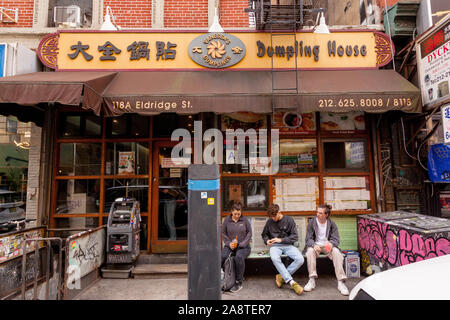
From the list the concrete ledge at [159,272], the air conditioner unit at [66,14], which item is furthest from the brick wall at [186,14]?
the concrete ledge at [159,272]

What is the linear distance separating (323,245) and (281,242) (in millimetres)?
788

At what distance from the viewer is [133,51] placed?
5.88 metres

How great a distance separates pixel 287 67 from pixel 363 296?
16.0ft

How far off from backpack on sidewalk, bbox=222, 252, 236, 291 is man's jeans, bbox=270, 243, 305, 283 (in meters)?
0.75

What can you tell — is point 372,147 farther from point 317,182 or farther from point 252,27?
point 252,27

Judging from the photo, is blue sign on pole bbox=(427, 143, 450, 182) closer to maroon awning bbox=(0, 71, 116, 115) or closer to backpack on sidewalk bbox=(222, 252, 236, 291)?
backpack on sidewalk bbox=(222, 252, 236, 291)

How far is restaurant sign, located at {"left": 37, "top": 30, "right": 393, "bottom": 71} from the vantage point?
585 cm

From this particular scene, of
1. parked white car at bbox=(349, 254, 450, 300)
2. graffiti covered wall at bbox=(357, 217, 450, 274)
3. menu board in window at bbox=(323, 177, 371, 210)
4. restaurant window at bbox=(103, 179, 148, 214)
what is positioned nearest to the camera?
parked white car at bbox=(349, 254, 450, 300)

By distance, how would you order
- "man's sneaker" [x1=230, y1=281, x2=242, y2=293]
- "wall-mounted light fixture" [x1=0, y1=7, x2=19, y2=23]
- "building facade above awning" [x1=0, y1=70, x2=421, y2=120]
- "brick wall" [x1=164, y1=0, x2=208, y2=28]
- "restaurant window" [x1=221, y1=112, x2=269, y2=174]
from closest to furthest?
1. "building facade above awning" [x1=0, y1=70, x2=421, y2=120]
2. "man's sneaker" [x1=230, y1=281, x2=242, y2=293]
3. "restaurant window" [x1=221, y1=112, x2=269, y2=174]
4. "wall-mounted light fixture" [x1=0, y1=7, x2=19, y2=23]
5. "brick wall" [x1=164, y1=0, x2=208, y2=28]

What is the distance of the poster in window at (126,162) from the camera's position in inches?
239

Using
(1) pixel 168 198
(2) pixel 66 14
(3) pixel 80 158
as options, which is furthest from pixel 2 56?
(1) pixel 168 198

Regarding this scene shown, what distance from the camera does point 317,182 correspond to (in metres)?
5.86

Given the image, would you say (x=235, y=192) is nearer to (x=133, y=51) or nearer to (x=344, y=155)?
(x=344, y=155)

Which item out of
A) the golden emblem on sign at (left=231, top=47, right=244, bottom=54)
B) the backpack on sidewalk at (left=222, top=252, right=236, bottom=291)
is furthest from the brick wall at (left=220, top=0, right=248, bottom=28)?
the backpack on sidewalk at (left=222, top=252, right=236, bottom=291)
